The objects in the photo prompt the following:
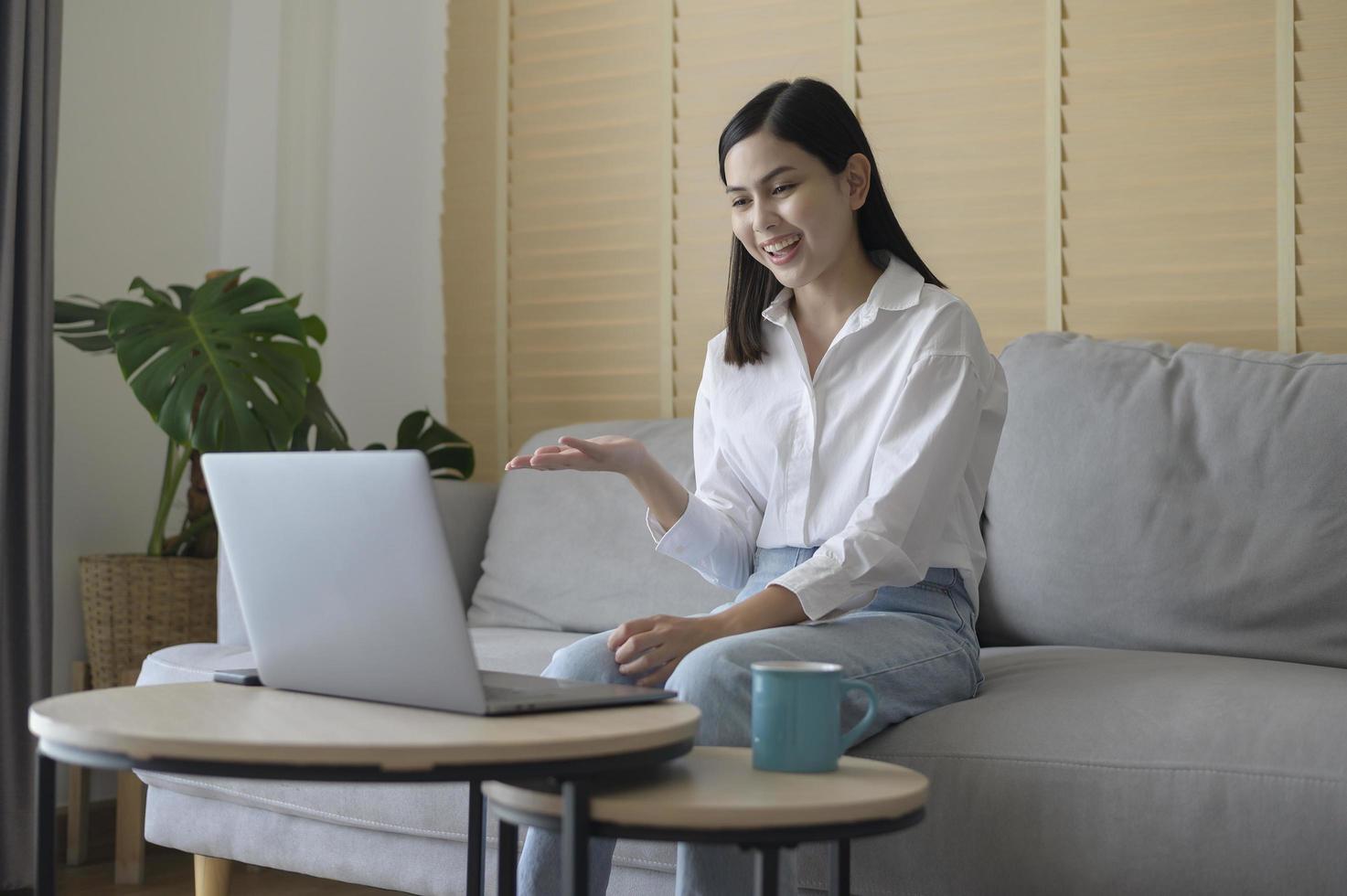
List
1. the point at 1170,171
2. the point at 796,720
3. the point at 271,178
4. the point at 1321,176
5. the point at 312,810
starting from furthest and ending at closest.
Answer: the point at 271,178 → the point at 1170,171 → the point at 1321,176 → the point at 312,810 → the point at 796,720

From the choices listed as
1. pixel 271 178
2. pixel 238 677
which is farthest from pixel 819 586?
pixel 271 178

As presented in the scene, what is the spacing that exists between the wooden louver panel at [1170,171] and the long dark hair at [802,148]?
0.79 meters

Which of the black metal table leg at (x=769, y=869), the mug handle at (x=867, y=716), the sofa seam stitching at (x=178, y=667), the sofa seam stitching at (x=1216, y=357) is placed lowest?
the sofa seam stitching at (x=178, y=667)

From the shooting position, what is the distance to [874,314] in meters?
1.58

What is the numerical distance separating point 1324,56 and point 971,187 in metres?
0.60

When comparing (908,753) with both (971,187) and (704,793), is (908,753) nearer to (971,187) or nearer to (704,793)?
(704,793)

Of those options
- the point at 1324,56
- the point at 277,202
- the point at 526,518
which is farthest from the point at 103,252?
the point at 1324,56

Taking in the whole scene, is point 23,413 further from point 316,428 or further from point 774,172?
point 774,172

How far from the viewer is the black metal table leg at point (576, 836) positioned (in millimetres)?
842

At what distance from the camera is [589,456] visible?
1425mm

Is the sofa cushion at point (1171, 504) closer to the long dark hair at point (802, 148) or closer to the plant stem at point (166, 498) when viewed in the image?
the long dark hair at point (802, 148)

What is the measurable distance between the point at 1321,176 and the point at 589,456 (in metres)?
1.43

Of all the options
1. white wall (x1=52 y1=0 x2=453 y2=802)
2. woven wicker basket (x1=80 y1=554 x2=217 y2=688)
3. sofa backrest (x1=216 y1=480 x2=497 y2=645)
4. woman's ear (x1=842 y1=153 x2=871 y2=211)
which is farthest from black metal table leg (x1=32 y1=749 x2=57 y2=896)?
white wall (x1=52 y1=0 x2=453 y2=802)

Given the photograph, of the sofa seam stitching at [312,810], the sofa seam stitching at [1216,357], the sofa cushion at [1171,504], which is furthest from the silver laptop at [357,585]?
the sofa seam stitching at [1216,357]
